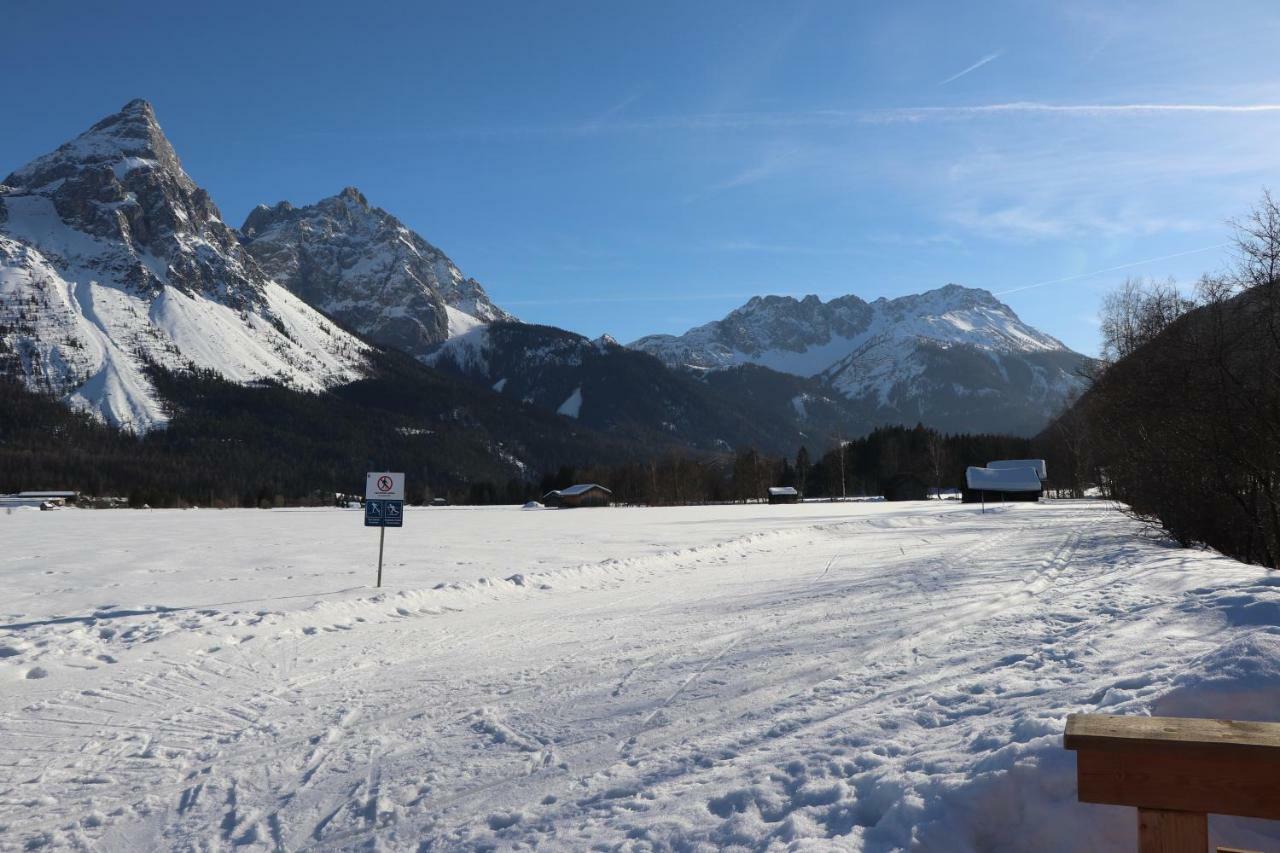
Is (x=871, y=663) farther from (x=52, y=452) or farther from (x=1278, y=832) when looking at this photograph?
(x=52, y=452)

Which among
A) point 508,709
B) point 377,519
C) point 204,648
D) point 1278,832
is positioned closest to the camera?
point 1278,832

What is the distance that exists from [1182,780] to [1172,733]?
15 cm

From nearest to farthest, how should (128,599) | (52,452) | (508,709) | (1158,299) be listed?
(508,709), (128,599), (1158,299), (52,452)

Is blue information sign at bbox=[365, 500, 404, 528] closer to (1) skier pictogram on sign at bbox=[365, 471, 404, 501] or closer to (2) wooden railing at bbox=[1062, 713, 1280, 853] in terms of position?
(1) skier pictogram on sign at bbox=[365, 471, 404, 501]

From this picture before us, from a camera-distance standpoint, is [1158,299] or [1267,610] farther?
[1158,299]

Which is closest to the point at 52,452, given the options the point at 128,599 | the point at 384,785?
the point at 128,599

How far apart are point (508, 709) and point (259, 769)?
204 centimetres

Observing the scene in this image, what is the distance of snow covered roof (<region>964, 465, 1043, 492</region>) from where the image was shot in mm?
71781

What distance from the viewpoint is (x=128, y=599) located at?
13.3 meters

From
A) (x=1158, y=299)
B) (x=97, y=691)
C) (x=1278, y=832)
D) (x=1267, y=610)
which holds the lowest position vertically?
(x=97, y=691)

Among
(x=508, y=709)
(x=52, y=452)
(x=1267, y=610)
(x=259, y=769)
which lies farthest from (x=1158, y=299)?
(x=52, y=452)

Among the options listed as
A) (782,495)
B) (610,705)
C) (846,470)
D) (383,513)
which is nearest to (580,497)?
(782,495)

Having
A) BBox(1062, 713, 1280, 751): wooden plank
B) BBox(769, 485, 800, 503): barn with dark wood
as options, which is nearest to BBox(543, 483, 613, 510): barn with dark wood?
BBox(769, 485, 800, 503): barn with dark wood

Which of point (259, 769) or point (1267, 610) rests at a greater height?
point (1267, 610)
